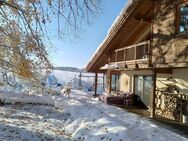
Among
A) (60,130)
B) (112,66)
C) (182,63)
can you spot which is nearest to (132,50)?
(112,66)

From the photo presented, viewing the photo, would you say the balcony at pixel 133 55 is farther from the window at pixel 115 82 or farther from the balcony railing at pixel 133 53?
the window at pixel 115 82

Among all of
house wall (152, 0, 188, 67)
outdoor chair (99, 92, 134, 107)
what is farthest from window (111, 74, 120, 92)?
house wall (152, 0, 188, 67)

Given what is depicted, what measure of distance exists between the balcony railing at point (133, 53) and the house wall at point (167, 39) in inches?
36.9

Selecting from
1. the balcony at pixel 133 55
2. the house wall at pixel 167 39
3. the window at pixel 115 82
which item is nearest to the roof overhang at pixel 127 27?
the balcony at pixel 133 55

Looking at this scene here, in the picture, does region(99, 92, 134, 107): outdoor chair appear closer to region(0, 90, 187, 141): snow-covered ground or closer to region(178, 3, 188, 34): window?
region(0, 90, 187, 141): snow-covered ground

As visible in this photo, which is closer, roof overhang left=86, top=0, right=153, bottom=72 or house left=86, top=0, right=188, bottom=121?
house left=86, top=0, right=188, bottom=121

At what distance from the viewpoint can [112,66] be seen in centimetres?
1889

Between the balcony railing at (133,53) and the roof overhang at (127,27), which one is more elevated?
the roof overhang at (127,27)

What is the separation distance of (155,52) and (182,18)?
2076mm

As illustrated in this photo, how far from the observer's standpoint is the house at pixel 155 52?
1250 centimetres

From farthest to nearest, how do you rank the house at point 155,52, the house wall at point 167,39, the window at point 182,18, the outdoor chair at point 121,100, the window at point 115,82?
the window at point 115,82 → the outdoor chair at point 121,100 → the house at point 155,52 → the window at point 182,18 → the house wall at point 167,39

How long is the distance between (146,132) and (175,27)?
497cm

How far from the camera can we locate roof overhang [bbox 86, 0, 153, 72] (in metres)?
15.5

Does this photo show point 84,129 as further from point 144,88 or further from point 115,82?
point 115,82
